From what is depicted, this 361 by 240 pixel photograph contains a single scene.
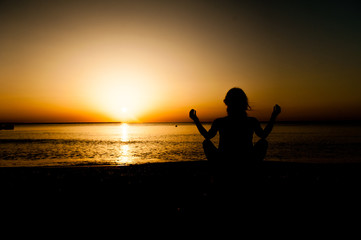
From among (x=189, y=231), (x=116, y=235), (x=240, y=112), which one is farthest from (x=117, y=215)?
(x=240, y=112)

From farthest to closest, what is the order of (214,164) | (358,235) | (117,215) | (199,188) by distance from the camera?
(199,188) → (117,215) → (214,164) → (358,235)

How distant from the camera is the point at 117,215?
17.6 ft

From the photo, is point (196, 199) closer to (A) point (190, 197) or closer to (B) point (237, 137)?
(A) point (190, 197)

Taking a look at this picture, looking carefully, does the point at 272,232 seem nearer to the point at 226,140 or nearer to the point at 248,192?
the point at 248,192

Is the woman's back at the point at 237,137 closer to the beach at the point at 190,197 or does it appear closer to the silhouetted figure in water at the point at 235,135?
the silhouetted figure in water at the point at 235,135

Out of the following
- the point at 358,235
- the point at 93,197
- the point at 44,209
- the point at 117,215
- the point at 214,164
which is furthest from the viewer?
the point at 93,197

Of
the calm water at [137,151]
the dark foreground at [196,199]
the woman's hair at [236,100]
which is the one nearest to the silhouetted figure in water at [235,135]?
the woman's hair at [236,100]

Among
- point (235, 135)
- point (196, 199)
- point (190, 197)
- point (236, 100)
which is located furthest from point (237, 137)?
point (190, 197)

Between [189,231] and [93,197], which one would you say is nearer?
[189,231]

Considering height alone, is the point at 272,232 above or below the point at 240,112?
below

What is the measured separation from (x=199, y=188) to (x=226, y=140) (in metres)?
3.77

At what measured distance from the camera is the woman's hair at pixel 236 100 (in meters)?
4.62

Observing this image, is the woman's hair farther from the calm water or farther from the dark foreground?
the calm water

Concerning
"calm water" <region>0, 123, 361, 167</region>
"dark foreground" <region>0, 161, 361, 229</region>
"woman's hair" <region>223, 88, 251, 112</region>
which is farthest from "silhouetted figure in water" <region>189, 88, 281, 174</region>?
"calm water" <region>0, 123, 361, 167</region>
